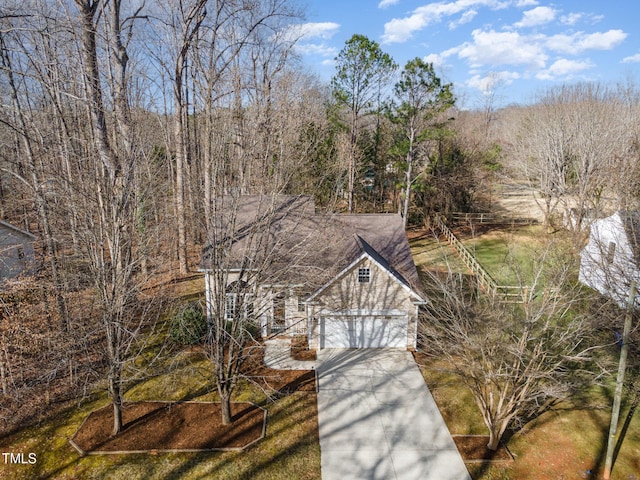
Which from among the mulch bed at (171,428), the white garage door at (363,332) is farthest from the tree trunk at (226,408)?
the white garage door at (363,332)

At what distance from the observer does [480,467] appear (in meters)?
10.6

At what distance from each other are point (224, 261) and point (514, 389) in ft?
27.0

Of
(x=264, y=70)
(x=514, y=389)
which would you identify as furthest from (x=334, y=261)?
(x=264, y=70)

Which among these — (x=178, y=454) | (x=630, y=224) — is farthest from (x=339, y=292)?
(x=630, y=224)

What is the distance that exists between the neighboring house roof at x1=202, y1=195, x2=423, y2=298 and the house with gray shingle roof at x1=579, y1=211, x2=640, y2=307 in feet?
22.4

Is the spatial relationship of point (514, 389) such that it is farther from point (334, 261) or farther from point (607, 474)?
point (334, 261)

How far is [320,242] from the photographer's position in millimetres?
15891

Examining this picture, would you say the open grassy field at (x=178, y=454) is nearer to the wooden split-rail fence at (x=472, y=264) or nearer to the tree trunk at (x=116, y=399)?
the tree trunk at (x=116, y=399)

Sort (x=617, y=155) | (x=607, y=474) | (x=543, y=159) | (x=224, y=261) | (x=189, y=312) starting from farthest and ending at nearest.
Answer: (x=543, y=159) → (x=617, y=155) → (x=189, y=312) → (x=224, y=261) → (x=607, y=474)

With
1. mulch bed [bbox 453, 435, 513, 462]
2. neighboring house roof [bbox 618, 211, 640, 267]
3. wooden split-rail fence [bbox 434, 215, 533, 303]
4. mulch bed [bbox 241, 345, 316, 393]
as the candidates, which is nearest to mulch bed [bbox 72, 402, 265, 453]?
mulch bed [bbox 241, 345, 316, 393]

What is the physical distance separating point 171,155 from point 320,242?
40.4 ft

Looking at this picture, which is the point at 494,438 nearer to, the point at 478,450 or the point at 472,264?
the point at 478,450

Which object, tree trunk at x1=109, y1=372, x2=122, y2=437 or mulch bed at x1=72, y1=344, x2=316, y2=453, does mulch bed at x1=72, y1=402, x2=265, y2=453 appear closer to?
mulch bed at x1=72, y1=344, x2=316, y2=453

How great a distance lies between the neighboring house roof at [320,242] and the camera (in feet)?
45.4
